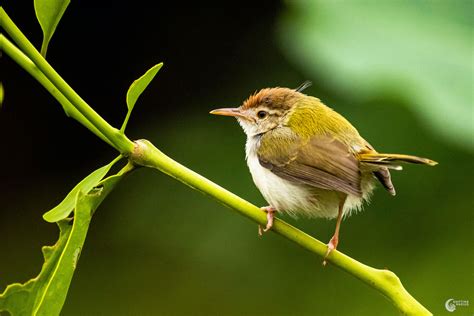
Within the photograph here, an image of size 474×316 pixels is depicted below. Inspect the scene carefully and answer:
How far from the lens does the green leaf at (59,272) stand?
143 cm

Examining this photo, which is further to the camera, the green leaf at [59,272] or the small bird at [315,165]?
the small bird at [315,165]

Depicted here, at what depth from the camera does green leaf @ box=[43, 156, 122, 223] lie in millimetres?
1505

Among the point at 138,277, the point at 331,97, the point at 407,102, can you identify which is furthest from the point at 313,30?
the point at 138,277

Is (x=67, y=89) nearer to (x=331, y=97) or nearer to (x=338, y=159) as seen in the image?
(x=338, y=159)

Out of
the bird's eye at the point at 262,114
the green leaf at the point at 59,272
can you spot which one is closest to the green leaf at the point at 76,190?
the green leaf at the point at 59,272

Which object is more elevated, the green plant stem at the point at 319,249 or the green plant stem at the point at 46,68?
the green plant stem at the point at 46,68

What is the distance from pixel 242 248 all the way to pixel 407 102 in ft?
4.59

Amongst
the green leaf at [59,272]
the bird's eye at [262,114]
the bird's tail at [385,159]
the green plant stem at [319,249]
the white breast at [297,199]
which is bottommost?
the green leaf at [59,272]

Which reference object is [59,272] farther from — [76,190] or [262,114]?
[262,114]

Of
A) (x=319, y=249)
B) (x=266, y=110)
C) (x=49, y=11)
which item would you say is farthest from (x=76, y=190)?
(x=266, y=110)

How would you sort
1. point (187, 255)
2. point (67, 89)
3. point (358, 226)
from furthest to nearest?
point (187, 255) → point (358, 226) → point (67, 89)

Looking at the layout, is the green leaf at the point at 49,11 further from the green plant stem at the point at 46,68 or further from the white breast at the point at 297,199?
the white breast at the point at 297,199

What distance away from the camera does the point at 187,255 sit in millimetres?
3805

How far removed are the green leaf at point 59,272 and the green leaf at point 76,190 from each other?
2 cm
